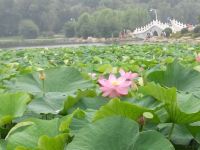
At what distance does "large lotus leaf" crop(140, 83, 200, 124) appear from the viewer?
70cm

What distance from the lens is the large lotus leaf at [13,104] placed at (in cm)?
85

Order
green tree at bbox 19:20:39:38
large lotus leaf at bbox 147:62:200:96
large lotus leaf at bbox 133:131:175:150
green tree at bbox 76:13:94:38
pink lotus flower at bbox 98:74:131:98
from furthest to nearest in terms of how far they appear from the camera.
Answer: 1. green tree at bbox 19:20:39:38
2. green tree at bbox 76:13:94:38
3. large lotus leaf at bbox 147:62:200:96
4. pink lotus flower at bbox 98:74:131:98
5. large lotus leaf at bbox 133:131:175:150

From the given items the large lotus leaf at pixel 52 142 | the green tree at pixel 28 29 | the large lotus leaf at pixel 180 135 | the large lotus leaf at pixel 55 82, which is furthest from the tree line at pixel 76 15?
the large lotus leaf at pixel 52 142

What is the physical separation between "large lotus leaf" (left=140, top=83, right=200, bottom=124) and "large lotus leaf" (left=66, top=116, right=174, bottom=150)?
10cm

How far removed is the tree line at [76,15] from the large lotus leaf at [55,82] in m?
41.1

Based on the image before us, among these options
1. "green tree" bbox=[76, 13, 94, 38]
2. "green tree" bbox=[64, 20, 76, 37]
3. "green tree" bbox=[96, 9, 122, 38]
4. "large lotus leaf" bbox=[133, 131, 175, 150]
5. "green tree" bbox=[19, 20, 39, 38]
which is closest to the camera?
"large lotus leaf" bbox=[133, 131, 175, 150]

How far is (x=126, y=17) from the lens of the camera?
163 feet

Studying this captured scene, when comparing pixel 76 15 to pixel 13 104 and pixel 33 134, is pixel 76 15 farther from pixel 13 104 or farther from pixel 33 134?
pixel 33 134

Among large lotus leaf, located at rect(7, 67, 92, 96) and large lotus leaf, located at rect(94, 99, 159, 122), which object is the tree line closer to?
large lotus leaf, located at rect(7, 67, 92, 96)

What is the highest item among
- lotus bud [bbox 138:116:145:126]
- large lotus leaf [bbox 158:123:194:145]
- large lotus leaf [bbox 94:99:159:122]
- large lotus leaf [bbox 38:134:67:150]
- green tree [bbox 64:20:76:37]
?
large lotus leaf [bbox 94:99:159:122]

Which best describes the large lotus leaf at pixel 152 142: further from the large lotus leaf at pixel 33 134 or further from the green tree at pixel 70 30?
the green tree at pixel 70 30

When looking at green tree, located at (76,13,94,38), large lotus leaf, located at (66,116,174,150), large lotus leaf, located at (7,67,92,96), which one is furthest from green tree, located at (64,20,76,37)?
large lotus leaf, located at (66,116,174,150)

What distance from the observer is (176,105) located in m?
0.71

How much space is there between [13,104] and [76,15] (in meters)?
59.2
